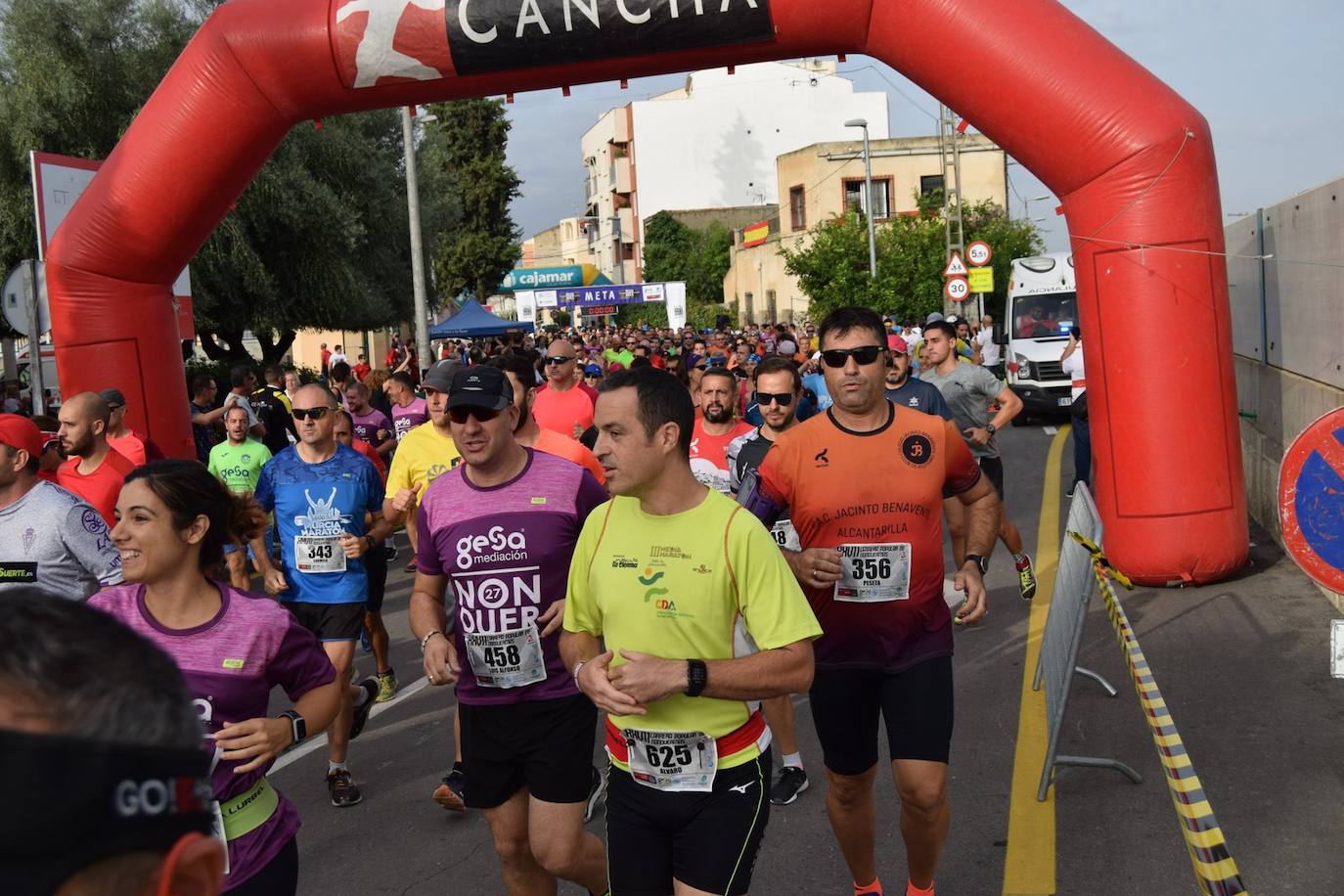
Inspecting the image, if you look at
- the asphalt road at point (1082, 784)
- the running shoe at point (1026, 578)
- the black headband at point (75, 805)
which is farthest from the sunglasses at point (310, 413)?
the black headband at point (75, 805)

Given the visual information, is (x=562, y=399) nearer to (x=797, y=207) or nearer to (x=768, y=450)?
(x=768, y=450)

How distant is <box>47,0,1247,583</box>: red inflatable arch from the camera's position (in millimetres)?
9289

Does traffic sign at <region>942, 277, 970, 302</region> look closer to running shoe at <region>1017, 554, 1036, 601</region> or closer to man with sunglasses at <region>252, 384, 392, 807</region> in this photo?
running shoe at <region>1017, 554, 1036, 601</region>

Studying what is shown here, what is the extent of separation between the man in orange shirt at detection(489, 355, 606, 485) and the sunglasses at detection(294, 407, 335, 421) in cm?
87

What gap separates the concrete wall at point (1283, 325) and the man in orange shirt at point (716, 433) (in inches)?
131

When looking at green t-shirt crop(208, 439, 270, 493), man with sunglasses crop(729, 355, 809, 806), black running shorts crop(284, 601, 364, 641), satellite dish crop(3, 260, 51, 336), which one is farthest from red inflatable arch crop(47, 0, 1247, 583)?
black running shorts crop(284, 601, 364, 641)

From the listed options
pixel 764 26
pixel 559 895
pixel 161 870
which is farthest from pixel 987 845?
pixel 764 26

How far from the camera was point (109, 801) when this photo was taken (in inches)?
42.2

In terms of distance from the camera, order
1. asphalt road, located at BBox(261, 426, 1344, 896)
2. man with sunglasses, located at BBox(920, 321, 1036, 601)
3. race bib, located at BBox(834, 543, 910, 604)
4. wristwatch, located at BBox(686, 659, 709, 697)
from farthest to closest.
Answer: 1. man with sunglasses, located at BBox(920, 321, 1036, 601)
2. asphalt road, located at BBox(261, 426, 1344, 896)
3. race bib, located at BBox(834, 543, 910, 604)
4. wristwatch, located at BBox(686, 659, 709, 697)

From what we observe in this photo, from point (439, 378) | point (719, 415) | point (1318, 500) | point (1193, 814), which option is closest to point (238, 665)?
point (1193, 814)

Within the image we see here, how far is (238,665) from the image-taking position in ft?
10.4

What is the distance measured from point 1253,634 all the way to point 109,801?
822cm

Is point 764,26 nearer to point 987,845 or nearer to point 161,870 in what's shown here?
point 987,845

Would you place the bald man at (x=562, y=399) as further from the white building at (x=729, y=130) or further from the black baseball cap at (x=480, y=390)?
the white building at (x=729, y=130)
